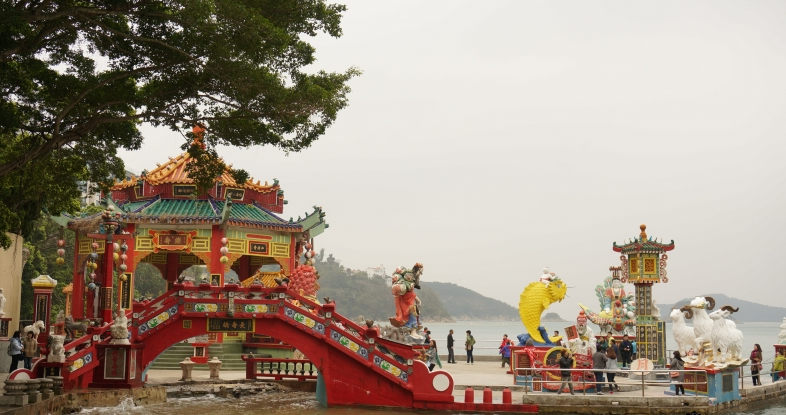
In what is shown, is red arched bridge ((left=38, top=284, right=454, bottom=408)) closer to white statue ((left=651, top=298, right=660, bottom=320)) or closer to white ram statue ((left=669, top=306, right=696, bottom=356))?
white ram statue ((left=669, top=306, right=696, bottom=356))

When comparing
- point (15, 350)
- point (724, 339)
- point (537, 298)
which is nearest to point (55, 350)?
point (15, 350)

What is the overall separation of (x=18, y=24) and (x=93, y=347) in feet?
24.3

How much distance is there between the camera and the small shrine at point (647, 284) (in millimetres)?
27234

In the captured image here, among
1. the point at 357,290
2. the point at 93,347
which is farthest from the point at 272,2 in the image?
the point at 357,290

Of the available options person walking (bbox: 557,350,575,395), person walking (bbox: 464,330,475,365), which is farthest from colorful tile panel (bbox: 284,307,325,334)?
person walking (bbox: 464,330,475,365)

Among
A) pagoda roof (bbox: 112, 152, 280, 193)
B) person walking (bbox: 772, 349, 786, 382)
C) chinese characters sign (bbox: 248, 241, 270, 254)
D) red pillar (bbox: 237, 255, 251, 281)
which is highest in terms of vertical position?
pagoda roof (bbox: 112, 152, 280, 193)

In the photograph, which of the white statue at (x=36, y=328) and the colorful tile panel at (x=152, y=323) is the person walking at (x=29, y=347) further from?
the colorful tile panel at (x=152, y=323)

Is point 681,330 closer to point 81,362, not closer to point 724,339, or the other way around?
point 724,339

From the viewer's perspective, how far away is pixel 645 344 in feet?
89.4

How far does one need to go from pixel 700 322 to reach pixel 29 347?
50.5ft

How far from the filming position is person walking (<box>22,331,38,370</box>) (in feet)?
59.6

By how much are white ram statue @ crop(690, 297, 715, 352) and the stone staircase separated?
13.7 m

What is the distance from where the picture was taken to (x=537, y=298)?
2294 centimetres

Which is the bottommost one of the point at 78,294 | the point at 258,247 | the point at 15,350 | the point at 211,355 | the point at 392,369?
the point at 211,355
